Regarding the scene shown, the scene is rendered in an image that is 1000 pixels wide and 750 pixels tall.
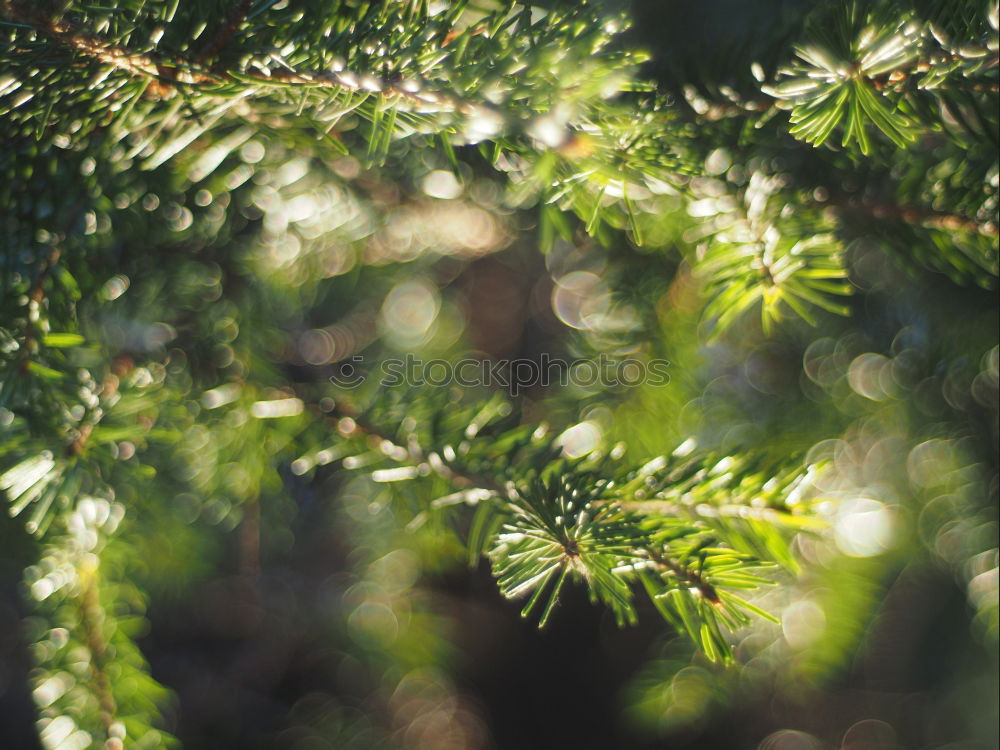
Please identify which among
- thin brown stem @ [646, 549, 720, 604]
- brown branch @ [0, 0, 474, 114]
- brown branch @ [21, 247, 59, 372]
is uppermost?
brown branch @ [0, 0, 474, 114]

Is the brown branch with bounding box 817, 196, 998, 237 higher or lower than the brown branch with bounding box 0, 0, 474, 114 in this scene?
lower

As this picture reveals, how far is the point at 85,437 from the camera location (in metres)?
0.26

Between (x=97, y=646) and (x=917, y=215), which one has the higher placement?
(x=917, y=215)

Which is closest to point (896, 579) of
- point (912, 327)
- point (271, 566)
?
point (912, 327)

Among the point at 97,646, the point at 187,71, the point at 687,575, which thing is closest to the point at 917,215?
the point at 687,575

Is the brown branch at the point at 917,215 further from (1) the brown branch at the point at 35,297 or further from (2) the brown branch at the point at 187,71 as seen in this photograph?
(1) the brown branch at the point at 35,297

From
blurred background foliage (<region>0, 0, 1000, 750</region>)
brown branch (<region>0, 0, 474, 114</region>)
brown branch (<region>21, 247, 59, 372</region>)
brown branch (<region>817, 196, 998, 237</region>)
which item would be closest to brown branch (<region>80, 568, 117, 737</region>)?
blurred background foliage (<region>0, 0, 1000, 750</region>)

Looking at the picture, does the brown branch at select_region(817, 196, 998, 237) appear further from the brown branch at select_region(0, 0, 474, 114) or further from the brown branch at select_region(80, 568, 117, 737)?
the brown branch at select_region(80, 568, 117, 737)

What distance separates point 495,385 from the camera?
49 centimetres

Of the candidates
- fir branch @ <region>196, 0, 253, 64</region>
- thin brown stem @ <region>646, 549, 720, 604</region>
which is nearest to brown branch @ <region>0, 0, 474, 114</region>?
fir branch @ <region>196, 0, 253, 64</region>

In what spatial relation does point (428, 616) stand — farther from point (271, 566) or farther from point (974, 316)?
point (974, 316)

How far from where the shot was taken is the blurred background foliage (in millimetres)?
231

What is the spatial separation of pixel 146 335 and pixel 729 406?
0.35 meters

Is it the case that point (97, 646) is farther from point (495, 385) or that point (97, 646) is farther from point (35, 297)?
point (495, 385)
